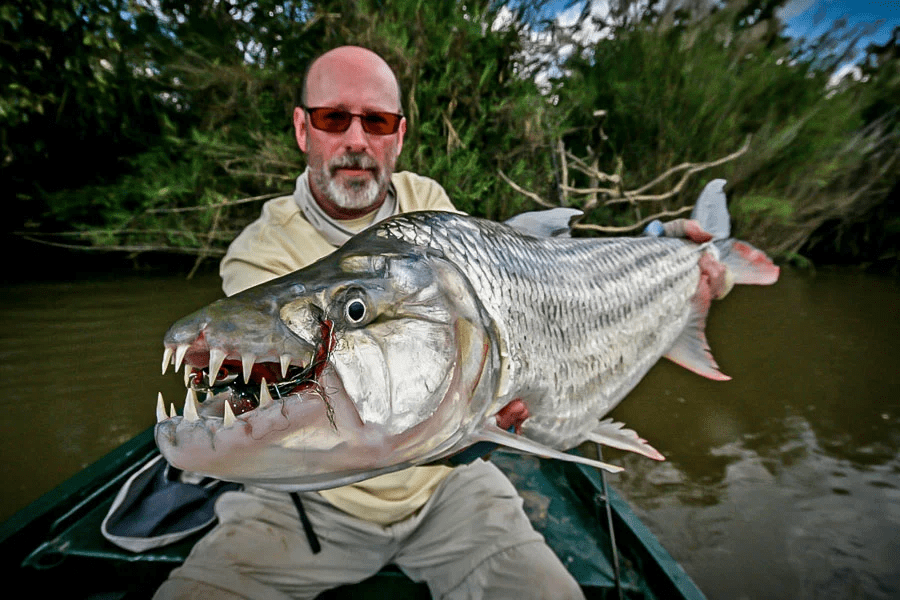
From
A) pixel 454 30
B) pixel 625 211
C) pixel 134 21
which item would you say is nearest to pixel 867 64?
pixel 625 211

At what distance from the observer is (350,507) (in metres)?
1.68

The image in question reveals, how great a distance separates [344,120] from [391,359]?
1354 millimetres

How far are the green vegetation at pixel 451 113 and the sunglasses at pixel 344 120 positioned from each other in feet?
16.0

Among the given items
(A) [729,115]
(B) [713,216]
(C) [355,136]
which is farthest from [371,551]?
(A) [729,115]

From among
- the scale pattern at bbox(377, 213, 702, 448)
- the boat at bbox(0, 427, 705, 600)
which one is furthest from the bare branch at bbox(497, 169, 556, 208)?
the boat at bbox(0, 427, 705, 600)

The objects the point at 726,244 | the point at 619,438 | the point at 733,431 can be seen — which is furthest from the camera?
the point at 733,431

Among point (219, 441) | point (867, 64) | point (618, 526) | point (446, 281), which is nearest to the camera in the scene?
point (219, 441)

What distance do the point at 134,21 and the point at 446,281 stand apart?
417 inches

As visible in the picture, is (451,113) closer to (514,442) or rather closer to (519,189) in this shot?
(519,189)

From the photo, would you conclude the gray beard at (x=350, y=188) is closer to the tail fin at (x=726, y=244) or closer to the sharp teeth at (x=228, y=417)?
the sharp teeth at (x=228, y=417)

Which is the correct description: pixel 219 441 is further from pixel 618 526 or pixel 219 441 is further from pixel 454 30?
pixel 454 30

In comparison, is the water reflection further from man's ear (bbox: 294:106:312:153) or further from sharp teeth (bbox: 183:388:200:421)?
man's ear (bbox: 294:106:312:153)

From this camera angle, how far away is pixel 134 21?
8.51 metres

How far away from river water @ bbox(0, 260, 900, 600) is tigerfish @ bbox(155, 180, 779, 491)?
1.66 metres
